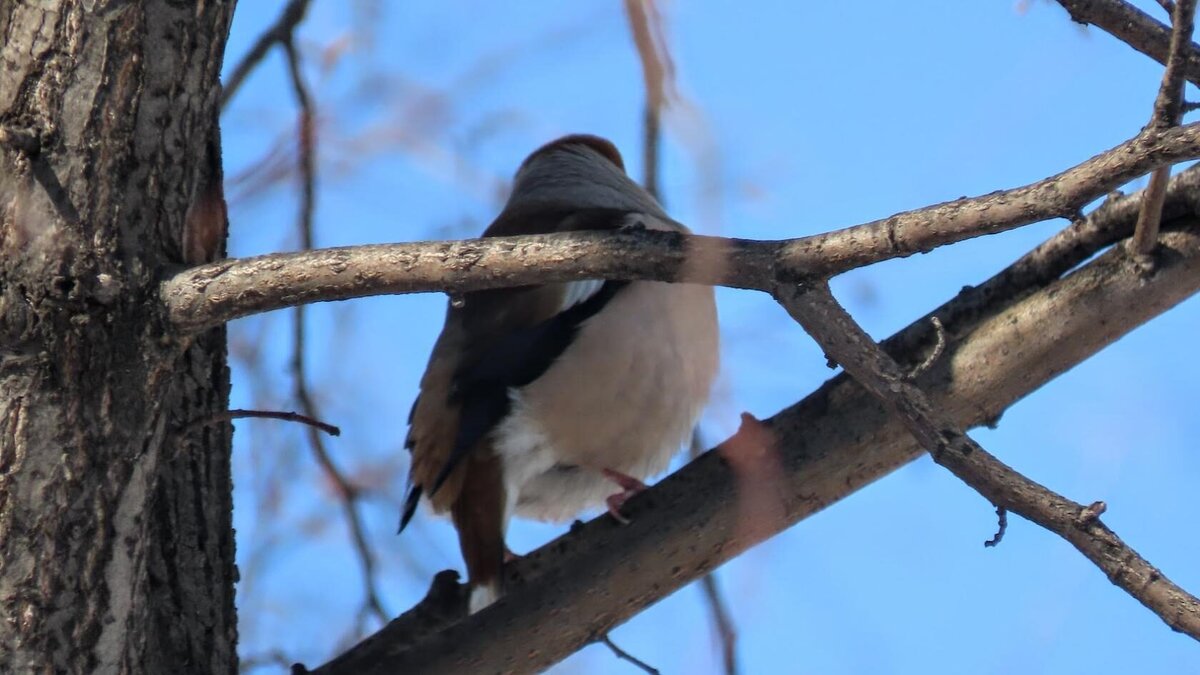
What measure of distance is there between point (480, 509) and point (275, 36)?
4.68ft

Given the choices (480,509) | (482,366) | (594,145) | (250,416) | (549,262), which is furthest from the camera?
(594,145)

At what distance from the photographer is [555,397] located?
13.4 ft

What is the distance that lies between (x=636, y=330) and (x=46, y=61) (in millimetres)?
2014

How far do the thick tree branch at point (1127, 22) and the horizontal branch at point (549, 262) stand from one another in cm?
52

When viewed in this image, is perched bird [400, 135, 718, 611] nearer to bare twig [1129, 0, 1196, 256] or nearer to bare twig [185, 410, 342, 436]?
bare twig [185, 410, 342, 436]

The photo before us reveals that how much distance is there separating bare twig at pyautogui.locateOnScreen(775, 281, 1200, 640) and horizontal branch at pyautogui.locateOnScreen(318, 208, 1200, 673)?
2.48 feet

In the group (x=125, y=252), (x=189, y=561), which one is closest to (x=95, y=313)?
(x=125, y=252)

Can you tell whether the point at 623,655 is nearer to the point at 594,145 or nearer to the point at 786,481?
the point at 786,481

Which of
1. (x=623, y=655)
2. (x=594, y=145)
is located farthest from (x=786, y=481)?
(x=594, y=145)

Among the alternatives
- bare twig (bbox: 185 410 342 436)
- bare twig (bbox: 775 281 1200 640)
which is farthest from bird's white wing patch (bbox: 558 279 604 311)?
bare twig (bbox: 775 281 1200 640)

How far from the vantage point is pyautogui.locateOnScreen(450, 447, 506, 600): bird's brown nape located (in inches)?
146

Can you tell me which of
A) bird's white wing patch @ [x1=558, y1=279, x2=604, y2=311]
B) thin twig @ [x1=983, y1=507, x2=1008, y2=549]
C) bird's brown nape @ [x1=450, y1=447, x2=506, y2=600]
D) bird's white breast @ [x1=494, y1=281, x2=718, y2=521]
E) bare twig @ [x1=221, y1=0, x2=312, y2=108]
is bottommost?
thin twig @ [x1=983, y1=507, x2=1008, y2=549]

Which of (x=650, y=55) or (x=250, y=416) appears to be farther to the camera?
(x=250, y=416)

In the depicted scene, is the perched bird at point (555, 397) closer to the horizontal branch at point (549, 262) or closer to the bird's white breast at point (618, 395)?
the bird's white breast at point (618, 395)
